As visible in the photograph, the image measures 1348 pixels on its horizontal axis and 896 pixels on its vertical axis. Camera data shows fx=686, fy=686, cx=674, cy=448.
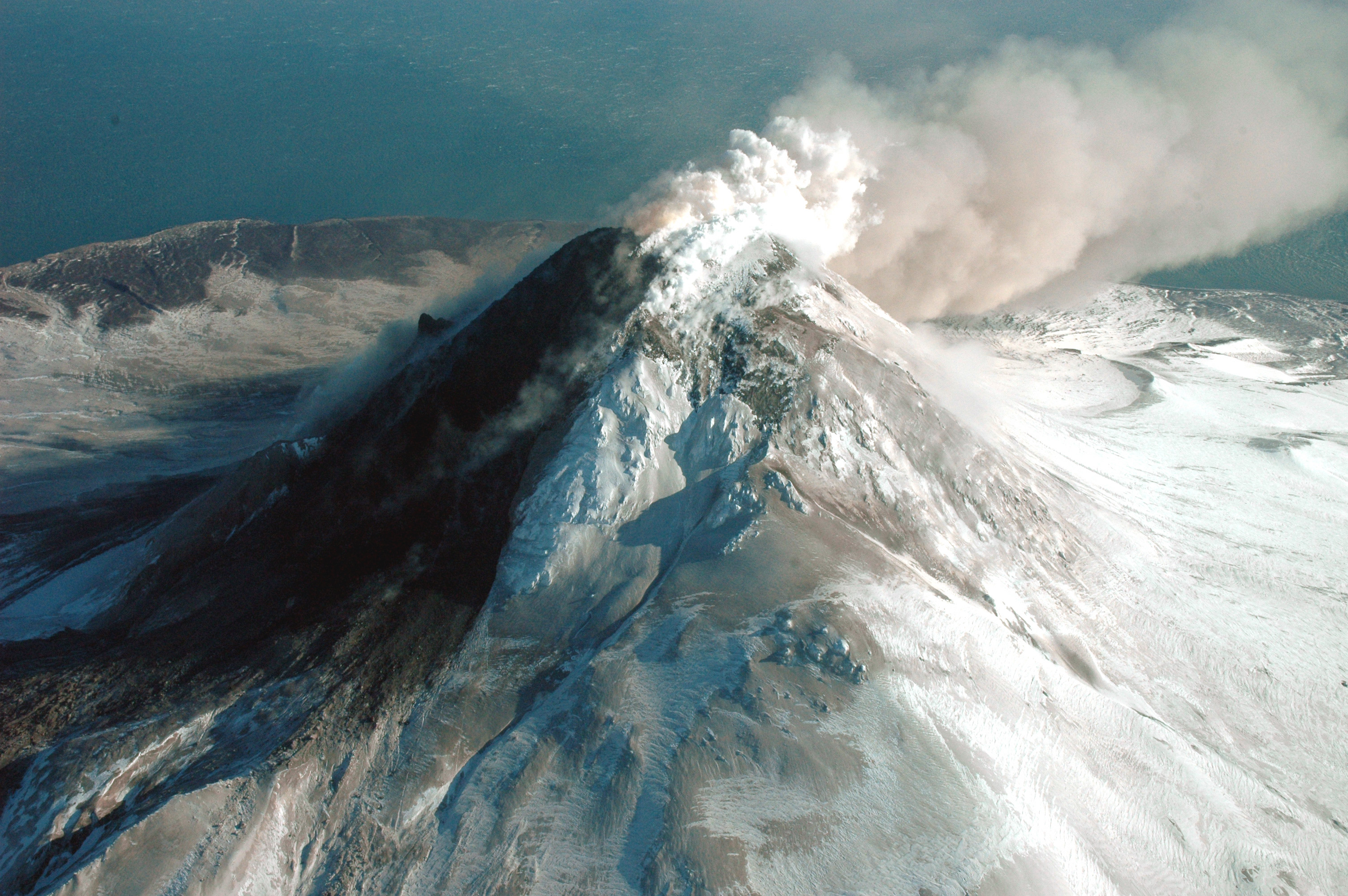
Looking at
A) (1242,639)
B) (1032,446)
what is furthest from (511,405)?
(1242,639)

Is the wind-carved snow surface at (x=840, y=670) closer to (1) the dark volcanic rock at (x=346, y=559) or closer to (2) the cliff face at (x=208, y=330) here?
(1) the dark volcanic rock at (x=346, y=559)

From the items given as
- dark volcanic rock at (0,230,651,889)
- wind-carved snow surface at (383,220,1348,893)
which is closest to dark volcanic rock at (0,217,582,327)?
dark volcanic rock at (0,230,651,889)

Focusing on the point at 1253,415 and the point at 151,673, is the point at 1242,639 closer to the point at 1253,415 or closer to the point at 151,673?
the point at 1253,415

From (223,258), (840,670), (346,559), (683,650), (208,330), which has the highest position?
(223,258)

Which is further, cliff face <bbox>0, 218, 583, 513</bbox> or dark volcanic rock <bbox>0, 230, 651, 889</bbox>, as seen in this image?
cliff face <bbox>0, 218, 583, 513</bbox>

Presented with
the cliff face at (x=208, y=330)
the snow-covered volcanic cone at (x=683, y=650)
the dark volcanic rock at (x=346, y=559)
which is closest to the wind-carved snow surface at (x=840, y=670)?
the snow-covered volcanic cone at (x=683, y=650)

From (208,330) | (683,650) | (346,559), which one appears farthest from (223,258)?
(683,650)

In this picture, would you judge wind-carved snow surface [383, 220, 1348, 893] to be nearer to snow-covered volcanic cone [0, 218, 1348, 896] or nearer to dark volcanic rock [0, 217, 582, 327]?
snow-covered volcanic cone [0, 218, 1348, 896]

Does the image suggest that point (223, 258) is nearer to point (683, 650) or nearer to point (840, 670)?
point (683, 650)
